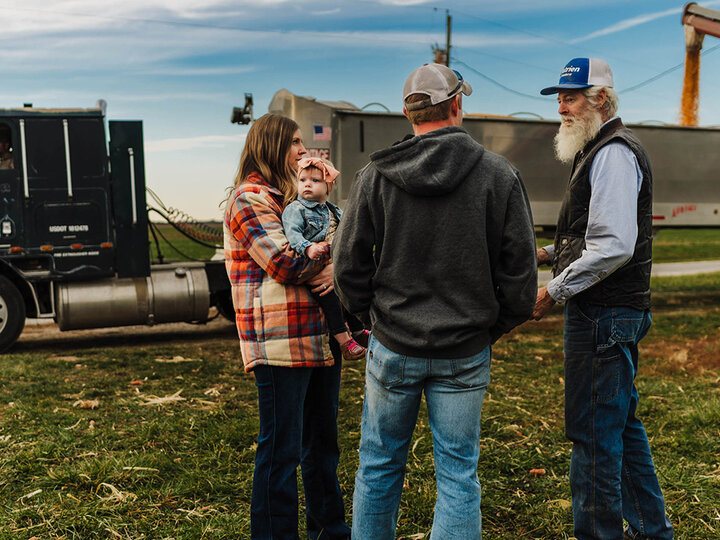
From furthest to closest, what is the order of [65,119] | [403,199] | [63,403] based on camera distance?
[65,119], [63,403], [403,199]

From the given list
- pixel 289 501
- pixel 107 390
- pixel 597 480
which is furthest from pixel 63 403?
pixel 597 480

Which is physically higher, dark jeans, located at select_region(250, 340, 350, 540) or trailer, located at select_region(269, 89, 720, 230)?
trailer, located at select_region(269, 89, 720, 230)

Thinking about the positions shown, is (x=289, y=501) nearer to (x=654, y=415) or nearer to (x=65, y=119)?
(x=654, y=415)

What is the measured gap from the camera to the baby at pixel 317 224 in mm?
2814

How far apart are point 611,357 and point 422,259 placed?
114cm

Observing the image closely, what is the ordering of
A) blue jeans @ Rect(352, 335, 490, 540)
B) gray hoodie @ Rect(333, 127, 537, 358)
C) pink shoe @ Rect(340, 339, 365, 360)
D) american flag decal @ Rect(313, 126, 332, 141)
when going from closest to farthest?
1. gray hoodie @ Rect(333, 127, 537, 358)
2. blue jeans @ Rect(352, 335, 490, 540)
3. pink shoe @ Rect(340, 339, 365, 360)
4. american flag decal @ Rect(313, 126, 332, 141)

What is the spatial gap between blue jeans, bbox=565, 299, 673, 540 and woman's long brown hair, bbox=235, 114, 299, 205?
1.37 m

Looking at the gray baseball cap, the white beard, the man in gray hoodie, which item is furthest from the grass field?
the gray baseball cap

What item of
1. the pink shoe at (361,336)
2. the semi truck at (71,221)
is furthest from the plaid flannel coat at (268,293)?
the semi truck at (71,221)

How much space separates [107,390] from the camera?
21.3 feet

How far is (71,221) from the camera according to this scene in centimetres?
845

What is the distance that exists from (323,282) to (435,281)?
688mm

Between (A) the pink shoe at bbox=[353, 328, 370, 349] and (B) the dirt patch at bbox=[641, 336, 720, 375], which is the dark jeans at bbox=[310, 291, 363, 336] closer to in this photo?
(A) the pink shoe at bbox=[353, 328, 370, 349]

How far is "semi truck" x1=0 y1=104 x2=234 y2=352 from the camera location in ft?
27.3
